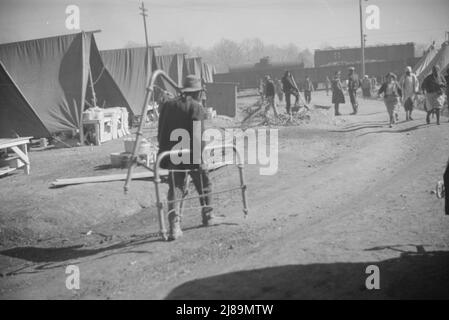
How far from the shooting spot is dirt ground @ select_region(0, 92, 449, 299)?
4066 millimetres

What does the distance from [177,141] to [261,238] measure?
5.57 ft

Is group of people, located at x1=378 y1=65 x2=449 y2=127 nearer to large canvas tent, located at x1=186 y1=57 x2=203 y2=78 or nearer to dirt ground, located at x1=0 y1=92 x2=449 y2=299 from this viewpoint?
dirt ground, located at x1=0 y1=92 x2=449 y2=299

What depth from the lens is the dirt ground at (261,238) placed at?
4066mm

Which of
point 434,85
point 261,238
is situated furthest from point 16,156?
point 434,85

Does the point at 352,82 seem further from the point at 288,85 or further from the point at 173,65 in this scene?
the point at 173,65

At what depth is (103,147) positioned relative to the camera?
1504 cm

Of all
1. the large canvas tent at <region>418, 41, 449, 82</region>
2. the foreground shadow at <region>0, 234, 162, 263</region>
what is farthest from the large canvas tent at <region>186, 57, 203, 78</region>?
the foreground shadow at <region>0, 234, 162, 263</region>

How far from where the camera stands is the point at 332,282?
3.93m

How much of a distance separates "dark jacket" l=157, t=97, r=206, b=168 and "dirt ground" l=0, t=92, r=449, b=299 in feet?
4.12

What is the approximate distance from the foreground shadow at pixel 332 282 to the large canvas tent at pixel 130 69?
55.5 ft

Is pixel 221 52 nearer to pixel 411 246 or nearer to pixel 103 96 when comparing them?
pixel 103 96

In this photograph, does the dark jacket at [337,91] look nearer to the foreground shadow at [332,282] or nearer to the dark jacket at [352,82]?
the dark jacket at [352,82]

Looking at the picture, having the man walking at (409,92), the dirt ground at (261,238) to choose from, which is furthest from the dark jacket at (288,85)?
the dirt ground at (261,238)

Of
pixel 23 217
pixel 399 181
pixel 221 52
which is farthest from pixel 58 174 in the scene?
pixel 221 52
